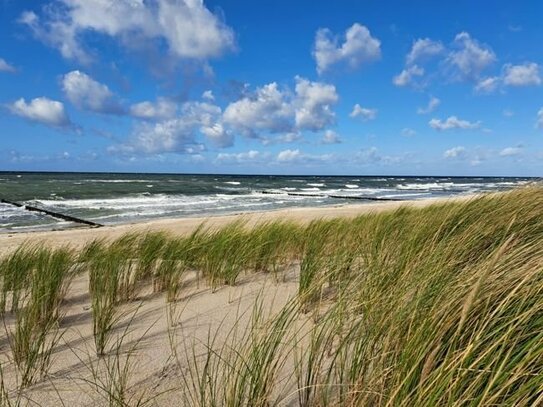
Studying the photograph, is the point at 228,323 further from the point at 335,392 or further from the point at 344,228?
the point at 344,228

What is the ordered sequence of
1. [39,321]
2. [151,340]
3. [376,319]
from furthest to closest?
[39,321] → [151,340] → [376,319]

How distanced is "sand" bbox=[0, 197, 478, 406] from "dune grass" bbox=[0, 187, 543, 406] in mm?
95

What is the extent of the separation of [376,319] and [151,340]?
6.10 feet

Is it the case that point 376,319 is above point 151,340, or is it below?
above

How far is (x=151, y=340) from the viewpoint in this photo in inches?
123

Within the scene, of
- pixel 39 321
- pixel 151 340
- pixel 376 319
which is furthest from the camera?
pixel 39 321

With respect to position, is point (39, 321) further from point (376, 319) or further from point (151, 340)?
point (376, 319)

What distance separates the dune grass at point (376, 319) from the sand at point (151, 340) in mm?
95

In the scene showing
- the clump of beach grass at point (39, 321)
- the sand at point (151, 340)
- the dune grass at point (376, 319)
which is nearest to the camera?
the dune grass at point (376, 319)

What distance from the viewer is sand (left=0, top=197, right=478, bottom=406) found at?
2363 mm

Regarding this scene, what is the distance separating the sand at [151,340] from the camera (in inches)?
93.0

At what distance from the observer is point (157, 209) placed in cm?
2388

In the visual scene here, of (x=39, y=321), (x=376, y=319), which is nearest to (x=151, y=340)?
(x=39, y=321)

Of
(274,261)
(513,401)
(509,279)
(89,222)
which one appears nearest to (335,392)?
(513,401)
